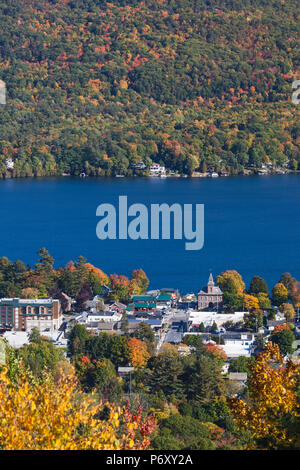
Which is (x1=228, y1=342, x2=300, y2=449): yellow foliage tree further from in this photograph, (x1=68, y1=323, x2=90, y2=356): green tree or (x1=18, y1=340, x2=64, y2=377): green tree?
(x1=68, y1=323, x2=90, y2=356): green tree

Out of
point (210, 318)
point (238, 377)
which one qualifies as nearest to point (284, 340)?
point (238, 377)

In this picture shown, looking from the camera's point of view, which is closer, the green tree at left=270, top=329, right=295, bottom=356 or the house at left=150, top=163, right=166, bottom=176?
the green tree at left=270, top=329, right=295, bottom=356

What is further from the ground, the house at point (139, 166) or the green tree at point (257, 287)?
the house at point (139, 166)

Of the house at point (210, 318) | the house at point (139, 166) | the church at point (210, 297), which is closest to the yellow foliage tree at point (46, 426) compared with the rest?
the house at point (210, 318)

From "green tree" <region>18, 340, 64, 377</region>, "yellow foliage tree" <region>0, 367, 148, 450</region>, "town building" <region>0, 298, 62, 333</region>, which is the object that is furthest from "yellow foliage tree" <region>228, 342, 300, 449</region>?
"town building" <region>0, 298, 62, 333</region>

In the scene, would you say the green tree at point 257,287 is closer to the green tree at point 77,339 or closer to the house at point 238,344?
the house at point 238,344
